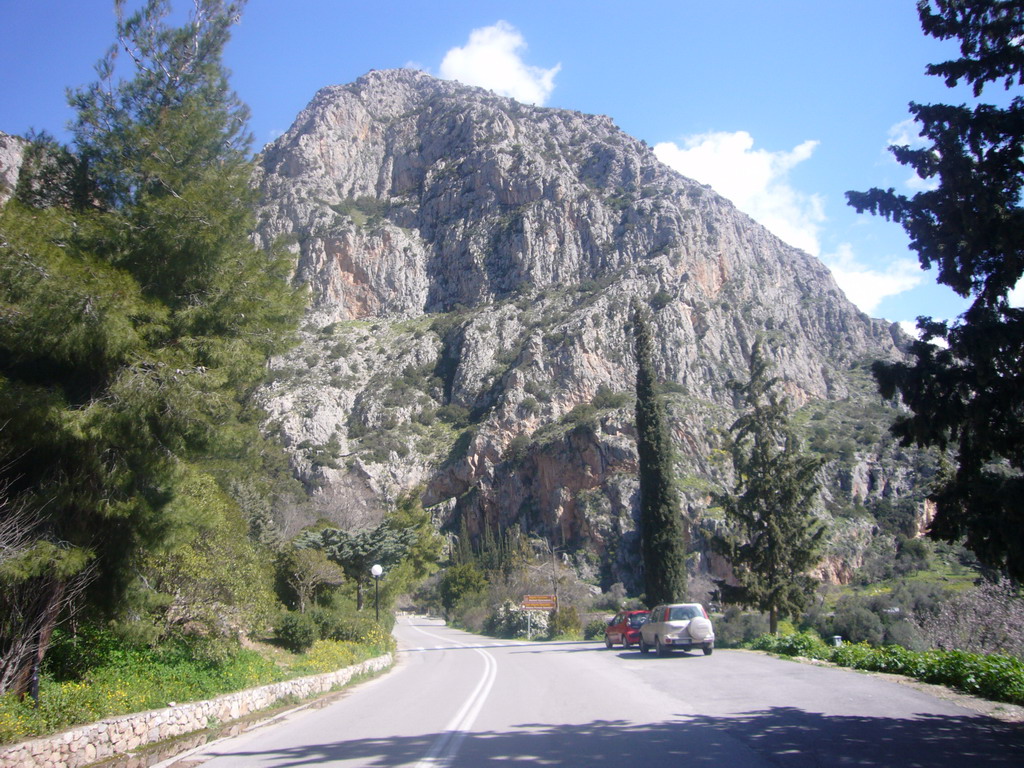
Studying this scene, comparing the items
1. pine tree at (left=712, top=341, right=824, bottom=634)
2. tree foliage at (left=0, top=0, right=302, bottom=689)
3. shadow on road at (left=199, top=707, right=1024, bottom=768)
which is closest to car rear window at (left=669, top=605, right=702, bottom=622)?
pine tree at (left=712, top=341, right=824, bottom=634)

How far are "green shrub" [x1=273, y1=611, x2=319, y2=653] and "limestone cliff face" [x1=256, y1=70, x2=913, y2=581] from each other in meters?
29.9

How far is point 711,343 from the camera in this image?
7475cm

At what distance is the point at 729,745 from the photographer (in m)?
6.89

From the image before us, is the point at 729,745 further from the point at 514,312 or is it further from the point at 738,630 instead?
the point at 514,312

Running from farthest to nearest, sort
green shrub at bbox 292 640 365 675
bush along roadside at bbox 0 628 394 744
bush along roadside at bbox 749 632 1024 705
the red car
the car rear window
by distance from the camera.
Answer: the red car
the car rear window
green shrub at bbox 292 640 365 675
bush along roadside at bbox 749 632 1024 705
bush along roadside at bbox 0 628 394 744

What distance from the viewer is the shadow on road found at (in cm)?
623

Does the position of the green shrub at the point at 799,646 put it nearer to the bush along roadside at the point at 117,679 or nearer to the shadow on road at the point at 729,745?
the shadow on road at the point at 729,745

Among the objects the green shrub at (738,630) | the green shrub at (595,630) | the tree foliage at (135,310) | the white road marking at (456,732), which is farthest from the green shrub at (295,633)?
the green shrub at (595,630)

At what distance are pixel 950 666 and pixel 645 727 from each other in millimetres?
6307

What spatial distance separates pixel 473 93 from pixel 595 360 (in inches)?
3182

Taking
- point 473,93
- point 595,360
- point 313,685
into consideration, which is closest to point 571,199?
point 595,360

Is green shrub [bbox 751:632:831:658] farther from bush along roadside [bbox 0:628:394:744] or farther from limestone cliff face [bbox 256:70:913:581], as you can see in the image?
limestone cliff face [bbox 256:70:913:581]

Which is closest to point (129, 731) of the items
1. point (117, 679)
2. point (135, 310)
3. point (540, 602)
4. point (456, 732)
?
point (117, 679)

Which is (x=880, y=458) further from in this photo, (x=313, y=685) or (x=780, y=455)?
(x=313, y=685)
